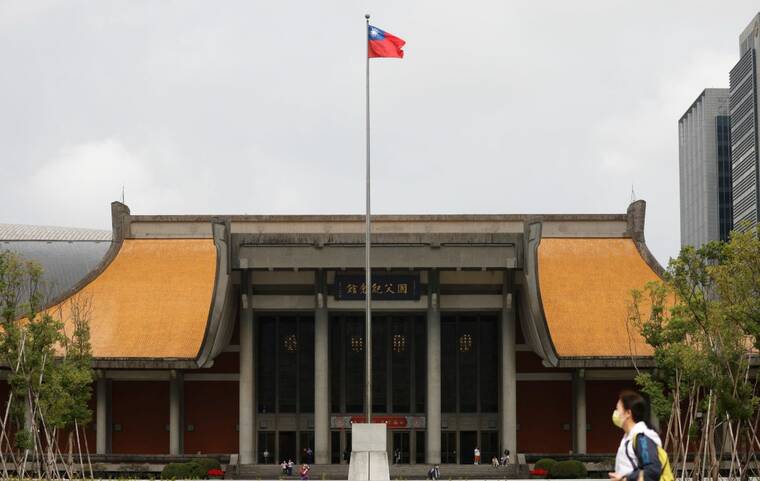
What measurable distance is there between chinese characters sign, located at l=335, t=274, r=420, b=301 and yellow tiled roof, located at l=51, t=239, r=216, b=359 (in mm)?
6384

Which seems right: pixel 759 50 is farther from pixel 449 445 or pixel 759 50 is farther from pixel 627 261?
pixel 449 445

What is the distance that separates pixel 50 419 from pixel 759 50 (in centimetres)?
9554

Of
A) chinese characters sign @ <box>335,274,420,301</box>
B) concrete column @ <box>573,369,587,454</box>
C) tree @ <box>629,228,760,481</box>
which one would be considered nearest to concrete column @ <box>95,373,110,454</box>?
chinese characters sign @ <box>335,274,420,301</box>

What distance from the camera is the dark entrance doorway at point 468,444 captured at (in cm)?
5225

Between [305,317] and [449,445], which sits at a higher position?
[305,317]

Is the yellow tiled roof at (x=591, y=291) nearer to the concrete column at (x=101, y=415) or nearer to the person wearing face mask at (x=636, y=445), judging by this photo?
the concrete column at (x=101, y=415)

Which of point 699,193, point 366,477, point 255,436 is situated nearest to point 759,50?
point 699,193

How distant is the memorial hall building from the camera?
48.5 meters

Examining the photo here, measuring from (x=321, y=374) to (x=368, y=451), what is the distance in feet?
46.6

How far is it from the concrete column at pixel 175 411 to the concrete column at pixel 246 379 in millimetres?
2903

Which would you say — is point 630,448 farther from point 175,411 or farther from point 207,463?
point 175,411

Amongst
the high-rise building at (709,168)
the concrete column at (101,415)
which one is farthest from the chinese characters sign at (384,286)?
A: the high-rise building at (709,168)

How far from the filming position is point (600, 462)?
1868 inches

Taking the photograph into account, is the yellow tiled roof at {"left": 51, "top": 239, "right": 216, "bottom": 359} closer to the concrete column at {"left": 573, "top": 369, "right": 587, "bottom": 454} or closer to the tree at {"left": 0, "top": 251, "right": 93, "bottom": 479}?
the tree at {"left": 0, "top": 251, "right": 93, "bottom": 479}
